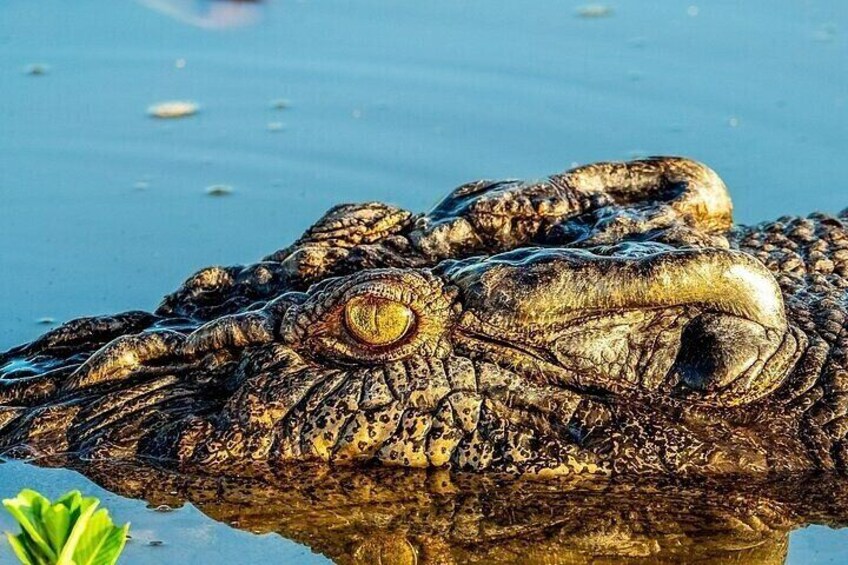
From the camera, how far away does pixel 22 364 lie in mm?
6699

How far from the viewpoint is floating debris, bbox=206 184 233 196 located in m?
10.0

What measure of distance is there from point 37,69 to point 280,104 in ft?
5.94

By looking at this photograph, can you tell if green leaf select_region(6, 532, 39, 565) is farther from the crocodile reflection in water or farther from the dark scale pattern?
the dark scale pattern

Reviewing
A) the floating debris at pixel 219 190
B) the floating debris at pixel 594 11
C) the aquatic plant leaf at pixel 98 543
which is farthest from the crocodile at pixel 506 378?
the floating debris at pixel 594 11

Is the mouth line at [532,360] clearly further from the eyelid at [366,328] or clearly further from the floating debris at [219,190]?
the floating debris at [219,190]

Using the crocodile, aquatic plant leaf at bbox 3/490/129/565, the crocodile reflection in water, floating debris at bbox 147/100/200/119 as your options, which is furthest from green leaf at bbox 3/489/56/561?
floating debris at bbox 147/100/200/119

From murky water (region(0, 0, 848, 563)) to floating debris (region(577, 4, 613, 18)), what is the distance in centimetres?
3

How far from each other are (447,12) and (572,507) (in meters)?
7.49

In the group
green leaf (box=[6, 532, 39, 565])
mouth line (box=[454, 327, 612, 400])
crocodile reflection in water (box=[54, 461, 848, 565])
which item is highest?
mouth line (box=[454, 327, 612, 400])

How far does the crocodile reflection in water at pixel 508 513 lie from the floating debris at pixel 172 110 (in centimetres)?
560

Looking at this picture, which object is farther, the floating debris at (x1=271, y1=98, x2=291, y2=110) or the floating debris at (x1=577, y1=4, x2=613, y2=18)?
the floating debris at (x1=577, y1=4, x2=613, y2=18)

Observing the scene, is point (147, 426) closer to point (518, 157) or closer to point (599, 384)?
point (599, 384)

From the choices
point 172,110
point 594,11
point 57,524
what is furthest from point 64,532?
point 594,11

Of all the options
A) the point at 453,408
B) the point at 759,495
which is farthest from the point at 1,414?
the point at 759,495
